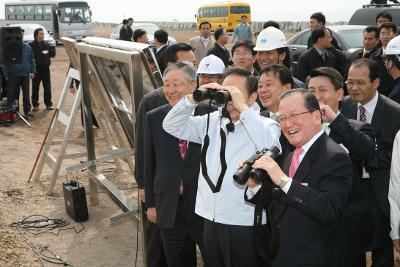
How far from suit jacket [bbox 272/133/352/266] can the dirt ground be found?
278 cm

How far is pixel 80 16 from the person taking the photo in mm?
32594

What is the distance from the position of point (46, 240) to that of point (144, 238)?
170 centimetres

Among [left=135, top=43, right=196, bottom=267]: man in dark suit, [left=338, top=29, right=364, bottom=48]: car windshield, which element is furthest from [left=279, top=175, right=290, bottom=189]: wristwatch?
[left=338, top=29, right=364, bottom=48]: car windshield

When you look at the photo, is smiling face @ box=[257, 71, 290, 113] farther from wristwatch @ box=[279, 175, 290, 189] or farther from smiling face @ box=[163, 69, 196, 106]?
wristwatch @ box=[279, 175, 290, 189]

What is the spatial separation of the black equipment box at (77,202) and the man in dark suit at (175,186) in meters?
2.46

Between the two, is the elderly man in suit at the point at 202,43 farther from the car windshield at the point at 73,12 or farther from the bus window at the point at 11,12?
the bus window at the point at 11,12

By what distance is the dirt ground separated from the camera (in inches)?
212

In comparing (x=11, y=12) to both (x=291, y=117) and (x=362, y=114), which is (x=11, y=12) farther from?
(x=291, y=117)

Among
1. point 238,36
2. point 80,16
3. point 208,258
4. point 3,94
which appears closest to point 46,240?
point 208,258

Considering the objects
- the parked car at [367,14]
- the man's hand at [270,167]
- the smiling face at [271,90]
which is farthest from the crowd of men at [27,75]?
the man's hand at [270,167]

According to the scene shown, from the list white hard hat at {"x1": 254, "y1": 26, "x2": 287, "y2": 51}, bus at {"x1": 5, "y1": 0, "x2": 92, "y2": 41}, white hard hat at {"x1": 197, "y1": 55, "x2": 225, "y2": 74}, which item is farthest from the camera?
bus at {"x1": 5, "y1": 0, "x2": 92, "y2": 41}

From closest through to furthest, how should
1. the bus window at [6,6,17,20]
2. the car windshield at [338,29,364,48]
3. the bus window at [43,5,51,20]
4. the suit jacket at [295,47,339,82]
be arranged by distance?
the suit jacket at [295,47,339,82] < the car windshield at [338,29,364,48] < the bus window at [43,5,51,20] < the bus window at [6,6,17,20]

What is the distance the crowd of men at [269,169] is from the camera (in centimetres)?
277

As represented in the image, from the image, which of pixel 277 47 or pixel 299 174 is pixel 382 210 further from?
pixel 277 47
